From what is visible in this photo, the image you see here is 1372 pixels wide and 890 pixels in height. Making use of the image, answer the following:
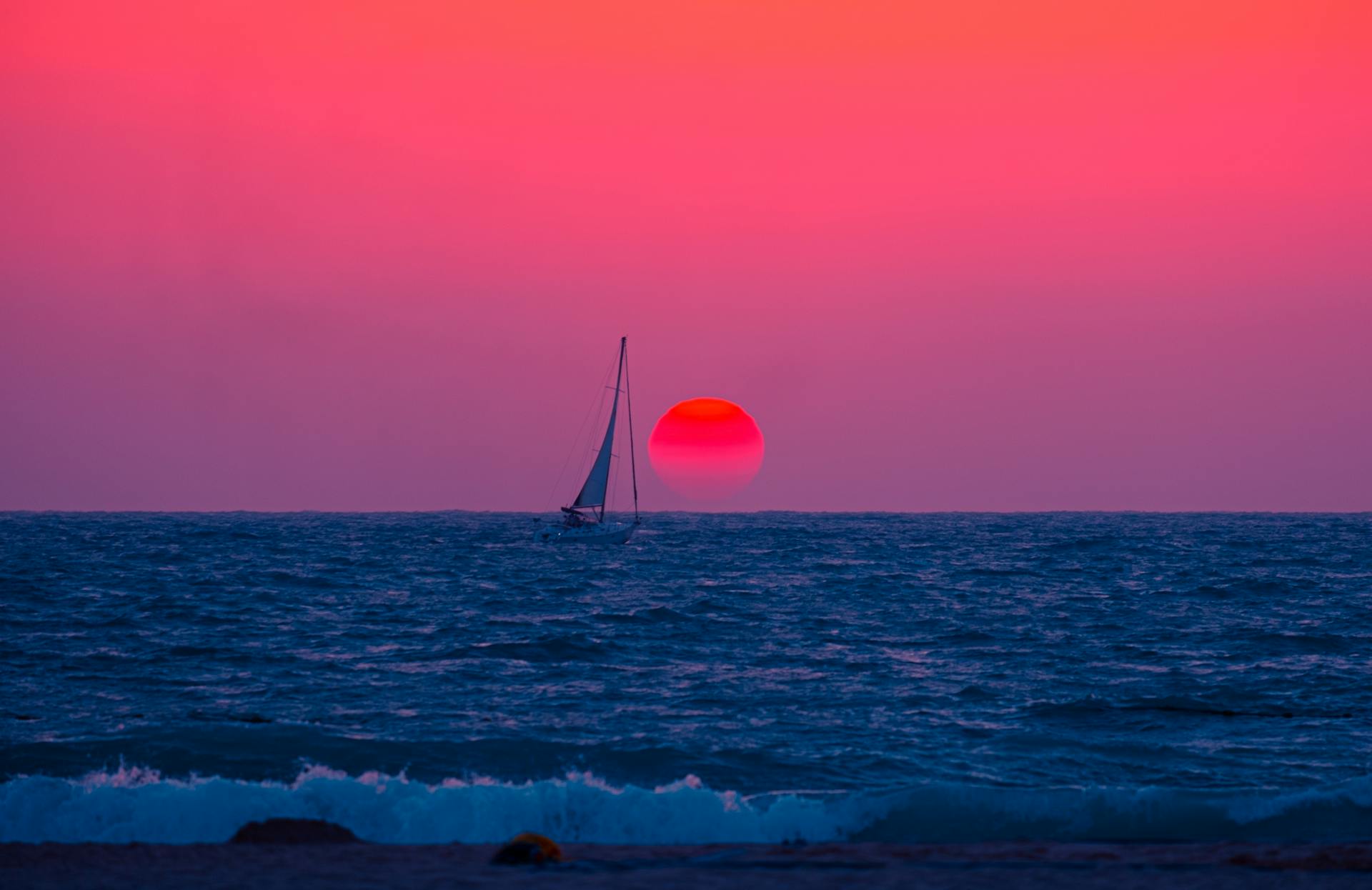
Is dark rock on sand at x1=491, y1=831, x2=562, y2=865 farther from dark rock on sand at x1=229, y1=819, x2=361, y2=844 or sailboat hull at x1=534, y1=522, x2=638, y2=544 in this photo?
sailboat hull at x1=534, y1=522, x2=638, y2=544

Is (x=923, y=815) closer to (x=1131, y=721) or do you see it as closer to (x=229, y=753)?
(x=1131, y=721)

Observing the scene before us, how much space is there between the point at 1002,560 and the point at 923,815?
54734mm

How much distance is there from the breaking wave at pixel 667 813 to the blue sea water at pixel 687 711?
40mm

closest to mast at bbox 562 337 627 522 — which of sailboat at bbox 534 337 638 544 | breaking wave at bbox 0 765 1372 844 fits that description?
sailboat at bbox 534 337 638 544

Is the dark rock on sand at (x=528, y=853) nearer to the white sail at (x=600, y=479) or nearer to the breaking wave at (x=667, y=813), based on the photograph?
the breaking wave at (x=667, y=813)

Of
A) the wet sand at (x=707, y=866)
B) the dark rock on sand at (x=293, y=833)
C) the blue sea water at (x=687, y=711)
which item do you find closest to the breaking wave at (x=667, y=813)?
the blue sea water at (x=687, y=711)

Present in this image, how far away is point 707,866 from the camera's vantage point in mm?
11836

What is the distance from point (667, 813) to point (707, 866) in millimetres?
3328

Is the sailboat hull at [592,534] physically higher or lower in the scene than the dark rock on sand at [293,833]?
higher

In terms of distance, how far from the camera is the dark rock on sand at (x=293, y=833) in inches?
549

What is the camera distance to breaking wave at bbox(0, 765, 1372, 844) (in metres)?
14.7

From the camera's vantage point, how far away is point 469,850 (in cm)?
1277

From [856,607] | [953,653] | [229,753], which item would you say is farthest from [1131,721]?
[856,607]

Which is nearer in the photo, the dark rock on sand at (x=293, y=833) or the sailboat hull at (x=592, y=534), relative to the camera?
the dark rock on sand at (x=293, y=833)
